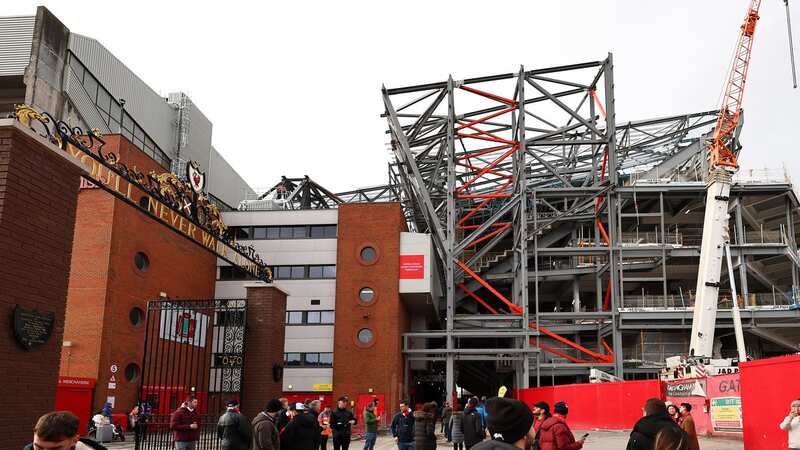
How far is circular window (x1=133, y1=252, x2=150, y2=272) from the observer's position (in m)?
27.8

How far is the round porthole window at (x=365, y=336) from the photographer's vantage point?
34625mm

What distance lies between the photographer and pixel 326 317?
118 ft

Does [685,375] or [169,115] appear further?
[169,115]

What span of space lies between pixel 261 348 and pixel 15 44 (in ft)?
63.6

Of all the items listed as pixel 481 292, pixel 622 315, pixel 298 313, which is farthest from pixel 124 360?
pixel 481 292

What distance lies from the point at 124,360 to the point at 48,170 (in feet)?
66.0

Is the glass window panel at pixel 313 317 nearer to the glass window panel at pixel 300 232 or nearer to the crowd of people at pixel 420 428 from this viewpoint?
the glass window panel at pixel 300 232

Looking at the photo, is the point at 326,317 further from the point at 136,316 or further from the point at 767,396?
the point at 767,396

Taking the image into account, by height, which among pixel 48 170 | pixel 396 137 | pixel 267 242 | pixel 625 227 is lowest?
pixel 48 170

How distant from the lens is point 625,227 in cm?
4631

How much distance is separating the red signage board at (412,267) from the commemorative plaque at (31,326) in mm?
27529

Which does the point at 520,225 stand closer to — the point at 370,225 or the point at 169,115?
the point at 370,225

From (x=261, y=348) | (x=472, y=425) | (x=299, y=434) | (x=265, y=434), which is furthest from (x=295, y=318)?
(x=265, y=434)

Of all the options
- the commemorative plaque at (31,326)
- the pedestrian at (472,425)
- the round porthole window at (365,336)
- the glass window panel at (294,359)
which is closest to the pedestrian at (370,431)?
the pedestrian at (472,425)
